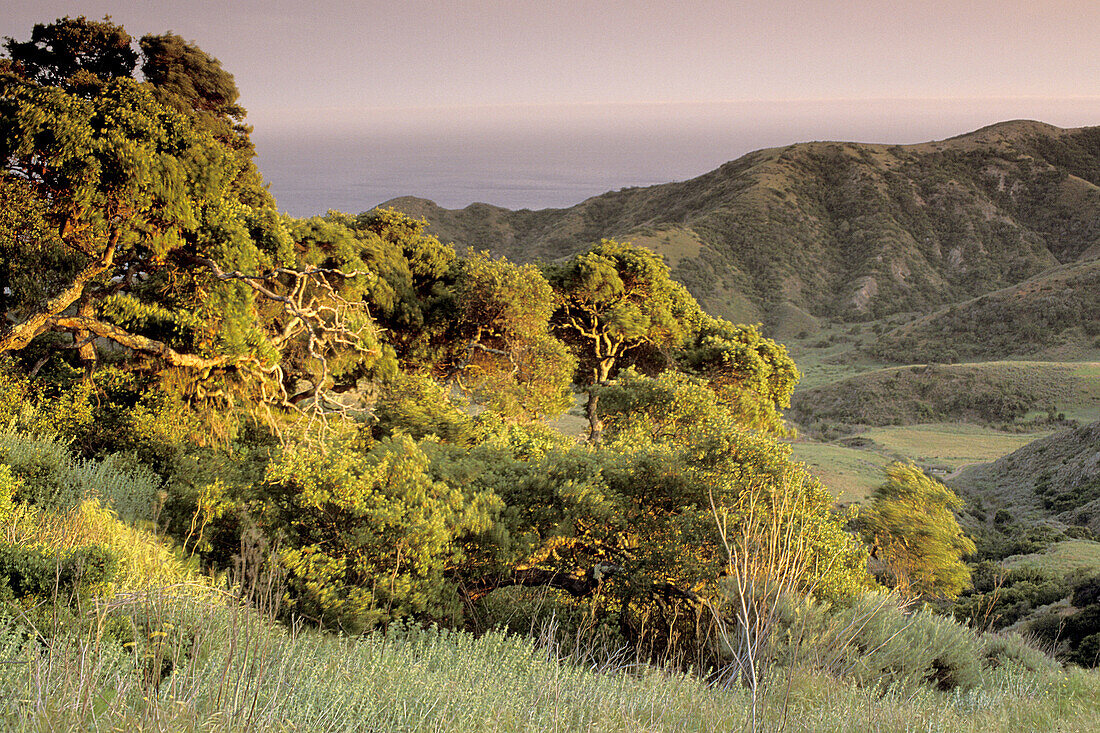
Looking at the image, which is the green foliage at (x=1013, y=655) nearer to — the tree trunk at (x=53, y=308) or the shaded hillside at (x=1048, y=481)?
the tree trunk at (x=53, y=308)

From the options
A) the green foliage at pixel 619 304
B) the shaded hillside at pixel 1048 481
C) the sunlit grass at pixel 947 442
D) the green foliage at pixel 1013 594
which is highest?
the green foliage at pixel 619 304

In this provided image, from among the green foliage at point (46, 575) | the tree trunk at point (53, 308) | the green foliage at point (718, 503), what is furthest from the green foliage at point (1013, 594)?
the tree trunk at point (53, 308)

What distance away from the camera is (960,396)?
45.0 metres

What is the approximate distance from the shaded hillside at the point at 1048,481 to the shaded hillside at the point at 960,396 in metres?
13.1

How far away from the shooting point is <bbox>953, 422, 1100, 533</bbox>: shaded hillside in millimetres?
24250

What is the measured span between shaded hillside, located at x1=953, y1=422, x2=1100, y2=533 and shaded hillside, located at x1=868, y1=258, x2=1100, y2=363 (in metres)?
29.7

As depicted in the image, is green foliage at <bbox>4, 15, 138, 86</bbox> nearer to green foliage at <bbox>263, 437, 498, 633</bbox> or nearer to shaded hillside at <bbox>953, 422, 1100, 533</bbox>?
green foliage at <bbox>263, 437, 498, 633</bbox>

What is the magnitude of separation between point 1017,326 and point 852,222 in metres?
38.8

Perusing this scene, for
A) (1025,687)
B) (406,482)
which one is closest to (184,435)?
(406,482)

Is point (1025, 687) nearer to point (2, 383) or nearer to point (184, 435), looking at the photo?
point (184, 435)

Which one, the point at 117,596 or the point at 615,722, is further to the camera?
the point at 117,596

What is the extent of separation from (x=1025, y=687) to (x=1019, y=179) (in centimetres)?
12280

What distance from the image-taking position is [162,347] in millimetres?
9734

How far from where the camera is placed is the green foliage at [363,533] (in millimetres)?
6105
